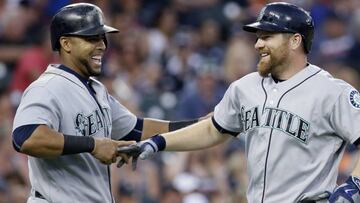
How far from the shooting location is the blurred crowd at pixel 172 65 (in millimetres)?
10391

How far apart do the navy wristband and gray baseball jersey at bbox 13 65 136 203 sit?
0.35 metres

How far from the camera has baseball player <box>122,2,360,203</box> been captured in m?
5.82

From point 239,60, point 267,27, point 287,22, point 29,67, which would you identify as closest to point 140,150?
point 267,27

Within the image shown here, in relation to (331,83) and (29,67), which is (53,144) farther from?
(29,67)

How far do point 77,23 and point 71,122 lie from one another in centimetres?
60

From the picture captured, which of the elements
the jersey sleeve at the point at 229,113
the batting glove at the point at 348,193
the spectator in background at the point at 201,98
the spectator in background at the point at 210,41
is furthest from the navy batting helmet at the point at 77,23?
the spectator in background at the point at 210,41

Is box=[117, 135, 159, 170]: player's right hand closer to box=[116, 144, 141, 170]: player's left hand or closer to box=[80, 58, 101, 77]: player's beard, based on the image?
box=[116, 144, 141, 170]: player's left hand

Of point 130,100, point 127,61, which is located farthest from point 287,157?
point 127,61

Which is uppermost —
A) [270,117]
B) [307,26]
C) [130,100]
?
→ [307,26]

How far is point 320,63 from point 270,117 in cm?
639

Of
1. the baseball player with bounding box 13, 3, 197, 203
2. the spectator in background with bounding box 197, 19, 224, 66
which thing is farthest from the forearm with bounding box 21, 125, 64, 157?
the spectator in background with bounding box 197, 19, 224, 66

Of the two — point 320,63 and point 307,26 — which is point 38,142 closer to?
point 307,26

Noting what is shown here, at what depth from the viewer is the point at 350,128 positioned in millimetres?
5742

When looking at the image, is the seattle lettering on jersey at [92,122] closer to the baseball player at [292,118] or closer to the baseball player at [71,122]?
the baseball player at [71,122]
